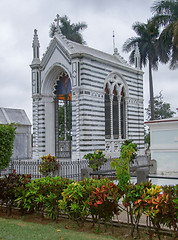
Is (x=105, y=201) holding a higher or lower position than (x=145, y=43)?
lower

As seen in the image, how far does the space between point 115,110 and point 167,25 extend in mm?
12863

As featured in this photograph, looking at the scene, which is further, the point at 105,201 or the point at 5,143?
the point at 5,143

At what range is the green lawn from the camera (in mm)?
7301

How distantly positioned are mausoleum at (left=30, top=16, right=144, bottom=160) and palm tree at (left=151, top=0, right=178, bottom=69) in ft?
24.3

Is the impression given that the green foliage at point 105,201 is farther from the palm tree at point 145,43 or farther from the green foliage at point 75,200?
the palm tree at point 145,43

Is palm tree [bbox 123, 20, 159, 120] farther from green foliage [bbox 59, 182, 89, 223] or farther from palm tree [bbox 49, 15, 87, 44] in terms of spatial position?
green foliage [bbox 59, 182, 89, 223]

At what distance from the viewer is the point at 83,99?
2066 centimetres

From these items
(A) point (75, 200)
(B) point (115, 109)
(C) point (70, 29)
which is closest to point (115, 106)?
(B) point (115, 109)

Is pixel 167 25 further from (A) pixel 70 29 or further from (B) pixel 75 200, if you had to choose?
(B) pixel 75 200

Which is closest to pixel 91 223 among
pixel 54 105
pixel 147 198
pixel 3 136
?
pixel 147 198

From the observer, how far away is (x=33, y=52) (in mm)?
24000

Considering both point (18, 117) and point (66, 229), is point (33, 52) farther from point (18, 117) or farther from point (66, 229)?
point (66, 229)

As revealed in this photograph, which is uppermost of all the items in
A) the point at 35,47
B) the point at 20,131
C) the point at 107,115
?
the point at 35,47

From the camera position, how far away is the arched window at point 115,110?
2336 cm
